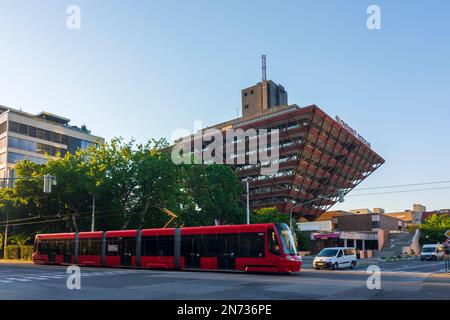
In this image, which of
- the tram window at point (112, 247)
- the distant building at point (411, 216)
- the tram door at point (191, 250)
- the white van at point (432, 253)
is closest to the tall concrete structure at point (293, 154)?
the white van at point (432, 253)

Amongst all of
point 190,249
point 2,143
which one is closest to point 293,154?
point 2,143

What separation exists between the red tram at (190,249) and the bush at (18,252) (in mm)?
18239

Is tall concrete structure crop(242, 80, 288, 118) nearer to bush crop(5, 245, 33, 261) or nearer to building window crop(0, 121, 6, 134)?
building window crop(0, 121, 6, 134)

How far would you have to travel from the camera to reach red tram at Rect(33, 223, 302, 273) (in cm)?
2402

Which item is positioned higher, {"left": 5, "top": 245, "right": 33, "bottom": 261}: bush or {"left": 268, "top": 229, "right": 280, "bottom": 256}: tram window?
{"left": 268, "top": 229, "right": 280, "bottom": 256}: tram window

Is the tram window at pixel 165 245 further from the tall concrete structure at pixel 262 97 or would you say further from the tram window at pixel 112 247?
the tall concrete structure at pixel 262 97

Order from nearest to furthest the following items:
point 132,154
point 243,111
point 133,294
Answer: point 133,294
point 132,154
point 243,111

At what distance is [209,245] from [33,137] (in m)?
72.6

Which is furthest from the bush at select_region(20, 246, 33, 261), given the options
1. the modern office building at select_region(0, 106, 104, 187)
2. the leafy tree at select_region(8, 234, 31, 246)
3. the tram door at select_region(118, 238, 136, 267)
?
the modern office building at select_region(0, 106, 104, 187)

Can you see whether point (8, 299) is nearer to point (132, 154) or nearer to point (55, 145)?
point (132, 154)

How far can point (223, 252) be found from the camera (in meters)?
25.9

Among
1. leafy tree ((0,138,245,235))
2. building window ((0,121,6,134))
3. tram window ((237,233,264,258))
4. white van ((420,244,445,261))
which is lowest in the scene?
white van ((420,244,445,261))
